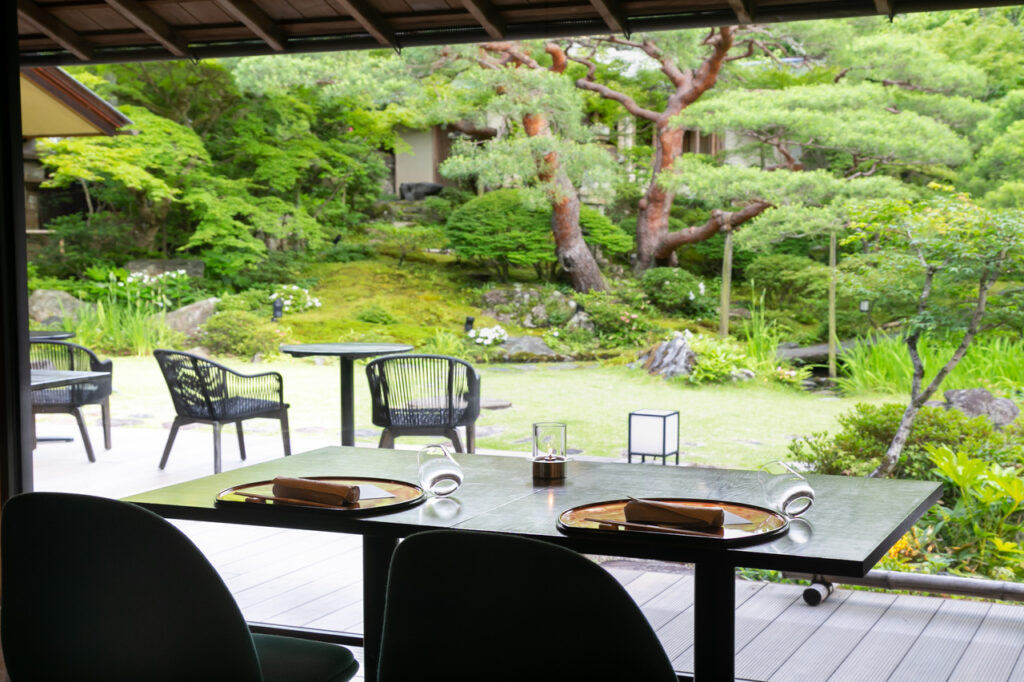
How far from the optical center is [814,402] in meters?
8.96

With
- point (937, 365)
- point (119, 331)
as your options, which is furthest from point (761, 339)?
point (119, 331)

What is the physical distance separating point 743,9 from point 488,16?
0.68 metres

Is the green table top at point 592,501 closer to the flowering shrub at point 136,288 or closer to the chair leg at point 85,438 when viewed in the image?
the chair leg at point 85,438

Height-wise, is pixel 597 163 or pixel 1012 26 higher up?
pixel 1012 26

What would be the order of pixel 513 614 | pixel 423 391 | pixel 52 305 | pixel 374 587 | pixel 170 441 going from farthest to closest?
1. pixel 52 305
2. pixel 170 441
3. pixel 423 391
4. pixel 374 587
5. pixel 513 614

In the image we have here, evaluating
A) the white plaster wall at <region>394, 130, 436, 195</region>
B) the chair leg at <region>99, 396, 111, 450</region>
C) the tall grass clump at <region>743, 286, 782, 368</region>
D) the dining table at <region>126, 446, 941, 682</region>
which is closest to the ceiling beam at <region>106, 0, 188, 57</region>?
the dining table at <region>126, 446, 941, 682</region>

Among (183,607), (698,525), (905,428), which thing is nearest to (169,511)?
(183,607)

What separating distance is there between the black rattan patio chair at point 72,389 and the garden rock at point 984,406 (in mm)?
4980

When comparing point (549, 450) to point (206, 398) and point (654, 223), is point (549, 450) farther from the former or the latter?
point (654, 223)

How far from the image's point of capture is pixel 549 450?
2111 millimetres

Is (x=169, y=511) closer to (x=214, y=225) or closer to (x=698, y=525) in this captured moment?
(x=698, y=525)

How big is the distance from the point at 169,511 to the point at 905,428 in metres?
3.95

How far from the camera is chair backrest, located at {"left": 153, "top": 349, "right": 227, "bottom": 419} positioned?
5199 mm

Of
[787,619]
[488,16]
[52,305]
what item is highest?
[488,16]
